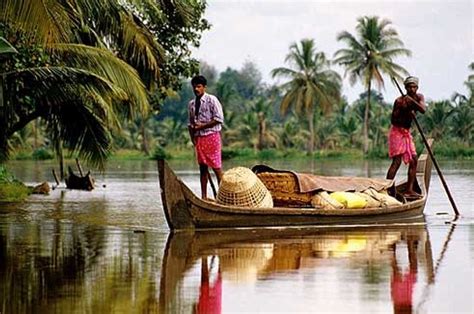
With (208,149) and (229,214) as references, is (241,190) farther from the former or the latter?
(208,149)

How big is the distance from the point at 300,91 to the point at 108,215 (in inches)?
1800

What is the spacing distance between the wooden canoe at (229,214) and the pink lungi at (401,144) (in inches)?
66.9

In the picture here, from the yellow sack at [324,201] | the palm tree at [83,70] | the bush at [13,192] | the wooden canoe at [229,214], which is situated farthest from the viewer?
the bush at [13,192]

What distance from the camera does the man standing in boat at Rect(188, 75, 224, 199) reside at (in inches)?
525

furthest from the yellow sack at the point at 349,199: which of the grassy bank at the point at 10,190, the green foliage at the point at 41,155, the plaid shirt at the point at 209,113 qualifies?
the green foliage at the point at 41,155

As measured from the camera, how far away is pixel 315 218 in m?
13.0

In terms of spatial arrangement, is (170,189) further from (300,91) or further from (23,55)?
(300,91)

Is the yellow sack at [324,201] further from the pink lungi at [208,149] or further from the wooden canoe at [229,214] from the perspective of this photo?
the pink lungi at [208,149]

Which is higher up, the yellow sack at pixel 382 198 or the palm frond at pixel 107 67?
the palm frond at pixel 107 67

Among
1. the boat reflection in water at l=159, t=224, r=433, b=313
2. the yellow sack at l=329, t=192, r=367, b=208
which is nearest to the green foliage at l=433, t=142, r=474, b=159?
the yellow sack at l=329, t=192, r=367, b=208

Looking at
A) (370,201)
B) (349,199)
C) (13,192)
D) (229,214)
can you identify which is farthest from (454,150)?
(229,214)

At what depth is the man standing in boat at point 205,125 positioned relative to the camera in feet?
43.8

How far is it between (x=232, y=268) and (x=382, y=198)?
4.87 metres

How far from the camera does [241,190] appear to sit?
12578mm
